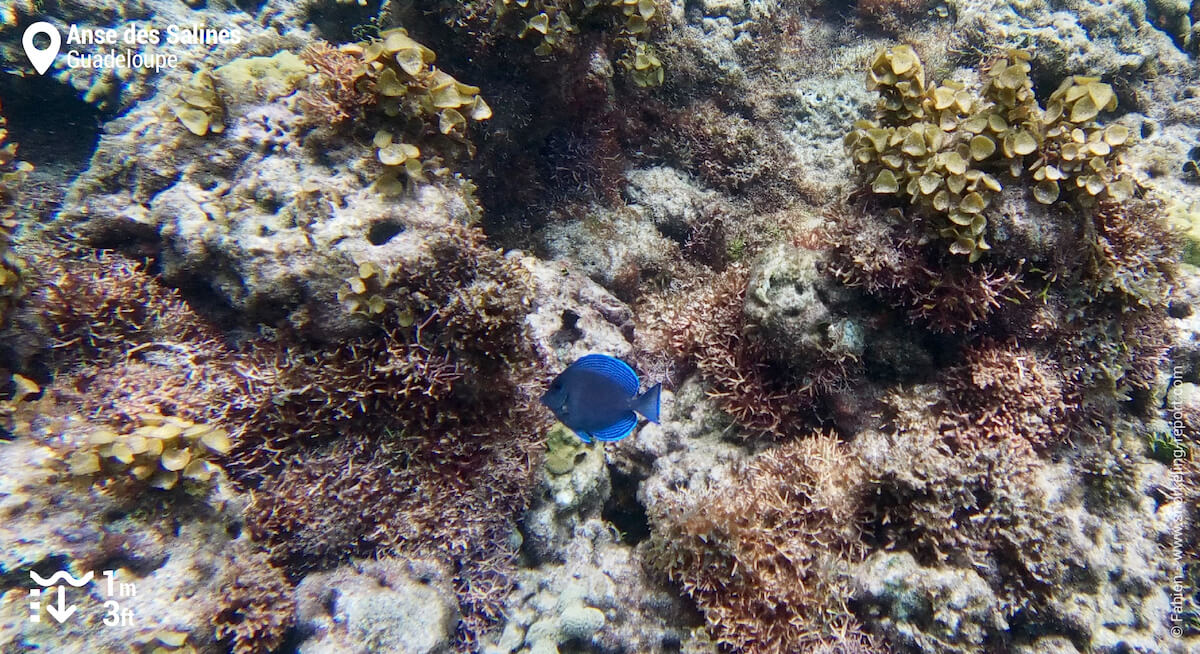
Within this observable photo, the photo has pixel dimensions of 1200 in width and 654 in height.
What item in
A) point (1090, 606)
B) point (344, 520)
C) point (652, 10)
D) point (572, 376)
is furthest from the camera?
point (652, 10)

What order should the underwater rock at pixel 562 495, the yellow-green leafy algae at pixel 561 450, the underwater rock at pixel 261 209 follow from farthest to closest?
1. the yellow-green leafy algae at pixel 561 450
2. the underwater rock at pixel 562 495
3. the underwater rock at pixel 261 209

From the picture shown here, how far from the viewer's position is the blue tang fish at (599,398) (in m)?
2.45

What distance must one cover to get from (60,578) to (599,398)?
104 inches

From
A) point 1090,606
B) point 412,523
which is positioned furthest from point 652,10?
point 1090,606

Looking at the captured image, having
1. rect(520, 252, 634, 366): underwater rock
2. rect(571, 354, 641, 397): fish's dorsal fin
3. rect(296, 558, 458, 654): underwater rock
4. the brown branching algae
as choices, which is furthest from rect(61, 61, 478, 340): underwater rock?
rect(296, 558, 458, 654): underwater rock

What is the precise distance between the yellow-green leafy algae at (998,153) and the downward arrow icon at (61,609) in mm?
4758

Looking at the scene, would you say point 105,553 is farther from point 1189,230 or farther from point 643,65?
point 1189,230

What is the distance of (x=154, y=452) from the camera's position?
2.57m

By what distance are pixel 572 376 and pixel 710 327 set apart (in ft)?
5.81

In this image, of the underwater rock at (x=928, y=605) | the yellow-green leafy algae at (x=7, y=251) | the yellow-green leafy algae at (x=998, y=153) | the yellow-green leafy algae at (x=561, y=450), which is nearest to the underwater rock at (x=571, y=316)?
the yellow-green leafy algae at (x=561, y=450)

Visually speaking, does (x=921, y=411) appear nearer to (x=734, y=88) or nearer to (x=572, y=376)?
(x=572, y=376)

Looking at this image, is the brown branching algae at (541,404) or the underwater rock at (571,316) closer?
the brown branching algae at (541,404)

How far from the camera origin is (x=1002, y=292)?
314 centimetres

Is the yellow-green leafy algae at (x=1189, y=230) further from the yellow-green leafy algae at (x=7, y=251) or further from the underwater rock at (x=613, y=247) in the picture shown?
the yellow-green leafy algae at (x=7, y=251)
